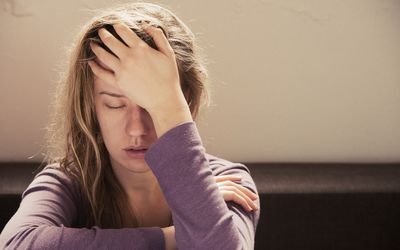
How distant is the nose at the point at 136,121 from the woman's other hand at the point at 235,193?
0.18 meters

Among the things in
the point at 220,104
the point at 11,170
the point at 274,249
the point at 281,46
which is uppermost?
the point at 281,46

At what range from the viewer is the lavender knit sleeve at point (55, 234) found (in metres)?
0.69

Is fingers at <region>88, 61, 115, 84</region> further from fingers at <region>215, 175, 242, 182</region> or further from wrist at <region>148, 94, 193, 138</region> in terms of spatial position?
fingers at <region>215, 175, 242, 182</region>

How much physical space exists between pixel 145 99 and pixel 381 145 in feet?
3.36

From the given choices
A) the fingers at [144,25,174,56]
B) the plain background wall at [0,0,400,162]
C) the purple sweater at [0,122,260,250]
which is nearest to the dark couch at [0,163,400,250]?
the plain background wall at [0,0,400,162]

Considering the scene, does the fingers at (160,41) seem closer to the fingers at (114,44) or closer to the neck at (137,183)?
the fingers at (114,44)

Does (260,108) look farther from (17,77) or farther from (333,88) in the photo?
(17,77)

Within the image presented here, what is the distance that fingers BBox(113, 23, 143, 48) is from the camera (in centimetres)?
73

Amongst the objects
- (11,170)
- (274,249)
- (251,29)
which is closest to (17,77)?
(11,170)

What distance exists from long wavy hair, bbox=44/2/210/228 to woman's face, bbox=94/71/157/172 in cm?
3

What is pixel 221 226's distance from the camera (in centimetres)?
67

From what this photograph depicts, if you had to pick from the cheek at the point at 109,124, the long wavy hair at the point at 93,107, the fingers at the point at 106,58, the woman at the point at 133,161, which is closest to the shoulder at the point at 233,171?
the woman at the point at 133,161

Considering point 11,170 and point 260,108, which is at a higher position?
point 260,108

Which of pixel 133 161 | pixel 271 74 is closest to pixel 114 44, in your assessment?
pixel 133 161
